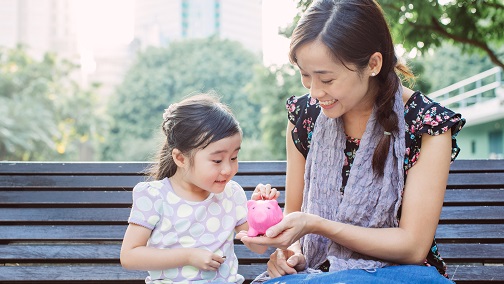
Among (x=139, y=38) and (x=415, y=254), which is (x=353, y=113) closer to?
(x=415, y=254)

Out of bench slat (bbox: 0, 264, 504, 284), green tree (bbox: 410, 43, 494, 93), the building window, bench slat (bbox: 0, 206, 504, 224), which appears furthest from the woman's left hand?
green tree (bbox: 410, 43, 494, 93)

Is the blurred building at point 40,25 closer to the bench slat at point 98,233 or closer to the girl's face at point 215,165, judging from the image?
the bench slat at point 98,233

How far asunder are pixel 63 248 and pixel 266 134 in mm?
18897

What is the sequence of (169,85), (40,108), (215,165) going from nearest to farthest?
(215,165)
(40,108)
(169,85)

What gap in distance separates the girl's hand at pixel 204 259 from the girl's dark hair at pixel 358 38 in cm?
59

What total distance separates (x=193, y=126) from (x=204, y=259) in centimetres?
44

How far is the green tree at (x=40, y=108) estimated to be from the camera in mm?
22812

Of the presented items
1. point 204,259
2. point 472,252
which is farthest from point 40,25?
point 204,259

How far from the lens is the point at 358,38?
7.24 ft

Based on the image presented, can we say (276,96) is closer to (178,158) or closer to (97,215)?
(97,215)

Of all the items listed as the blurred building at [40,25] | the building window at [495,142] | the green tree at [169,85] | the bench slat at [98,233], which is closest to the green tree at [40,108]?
the green tree at [169,85]

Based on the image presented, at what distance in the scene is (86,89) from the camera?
30.0m

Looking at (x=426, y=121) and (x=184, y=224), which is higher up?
(x=426, y=121)

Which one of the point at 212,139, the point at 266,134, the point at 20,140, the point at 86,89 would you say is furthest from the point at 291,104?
the point at 86,89
